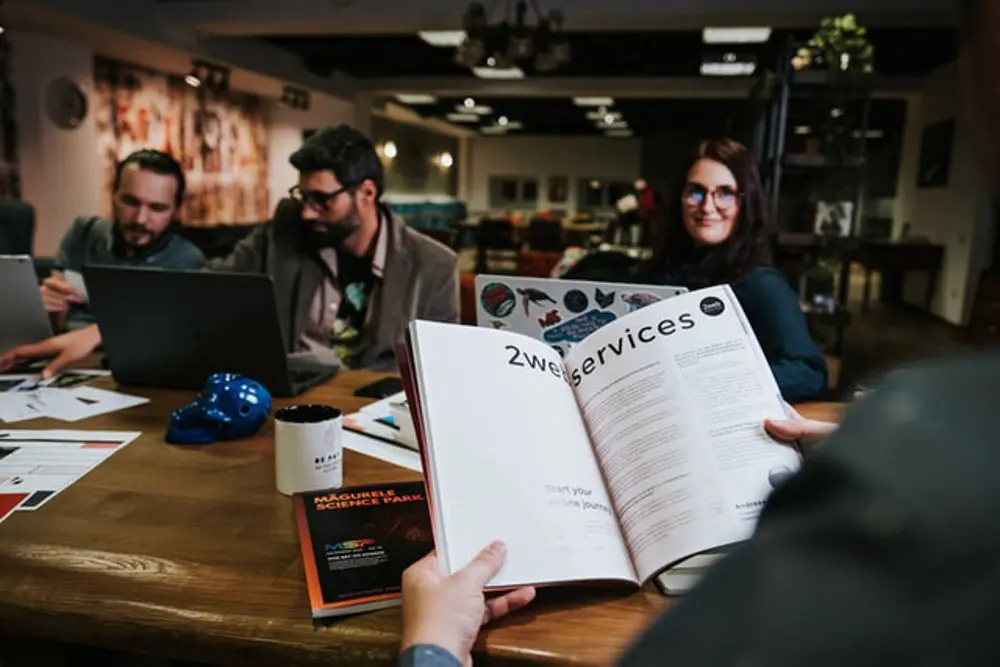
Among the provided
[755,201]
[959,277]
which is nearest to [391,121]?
[959,277]

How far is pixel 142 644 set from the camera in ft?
2.47

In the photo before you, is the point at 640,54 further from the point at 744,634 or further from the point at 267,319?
the point at 744,634

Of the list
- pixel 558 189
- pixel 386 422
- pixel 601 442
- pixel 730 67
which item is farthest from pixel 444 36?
pixel 558 189

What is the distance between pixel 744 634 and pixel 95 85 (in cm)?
829

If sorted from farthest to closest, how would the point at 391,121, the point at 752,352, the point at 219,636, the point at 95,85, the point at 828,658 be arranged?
the point at 391,121, the point at 95,85, the point at 752,352, the point at 219,636, the point at 828,658

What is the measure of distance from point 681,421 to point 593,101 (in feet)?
35.2

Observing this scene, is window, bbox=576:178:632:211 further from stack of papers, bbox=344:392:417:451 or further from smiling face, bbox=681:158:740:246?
stack of papers, bbox=344:392:417:451

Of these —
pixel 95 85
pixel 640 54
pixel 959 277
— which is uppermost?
pixel 640 54

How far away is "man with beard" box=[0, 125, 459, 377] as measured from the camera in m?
2.10

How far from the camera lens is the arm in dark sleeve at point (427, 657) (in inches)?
23.5

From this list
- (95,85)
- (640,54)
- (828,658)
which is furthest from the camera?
(640,54)

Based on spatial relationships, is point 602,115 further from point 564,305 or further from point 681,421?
point 681,421

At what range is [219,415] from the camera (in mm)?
1192

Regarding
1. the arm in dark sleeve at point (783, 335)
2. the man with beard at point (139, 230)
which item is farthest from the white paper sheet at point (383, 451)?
the man with beard at point (139, 230)
